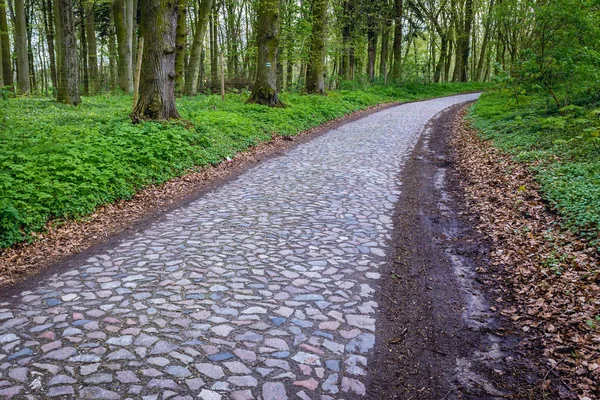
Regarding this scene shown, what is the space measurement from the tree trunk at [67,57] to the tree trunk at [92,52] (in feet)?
23.9

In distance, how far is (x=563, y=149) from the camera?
923 cm

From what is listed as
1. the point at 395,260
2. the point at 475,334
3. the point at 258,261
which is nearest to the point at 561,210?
the point at 395,260

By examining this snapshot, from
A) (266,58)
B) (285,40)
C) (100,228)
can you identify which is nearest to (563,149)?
(100,228)

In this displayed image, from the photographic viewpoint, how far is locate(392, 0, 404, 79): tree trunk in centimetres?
3231

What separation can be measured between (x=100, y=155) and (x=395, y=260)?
230 inches

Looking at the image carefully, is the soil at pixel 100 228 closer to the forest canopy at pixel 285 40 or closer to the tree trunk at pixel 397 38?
the forest canopy at pixel 285 40

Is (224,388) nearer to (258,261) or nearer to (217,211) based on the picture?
(258,261)

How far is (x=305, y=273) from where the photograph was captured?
517 cm

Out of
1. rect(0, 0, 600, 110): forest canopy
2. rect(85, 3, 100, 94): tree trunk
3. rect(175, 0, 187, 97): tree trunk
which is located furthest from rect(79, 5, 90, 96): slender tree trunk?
rect(175, 0, 187, 97): tree trunk

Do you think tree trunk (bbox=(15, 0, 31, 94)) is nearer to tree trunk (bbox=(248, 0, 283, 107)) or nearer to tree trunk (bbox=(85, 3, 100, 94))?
tree trunk (bbox=(85, 3, 100, 94))

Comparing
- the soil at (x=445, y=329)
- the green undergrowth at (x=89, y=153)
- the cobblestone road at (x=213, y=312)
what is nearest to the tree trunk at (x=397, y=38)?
the green undergrowth at (x=89, y=153)

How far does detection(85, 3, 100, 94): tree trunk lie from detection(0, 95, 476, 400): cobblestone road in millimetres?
18025

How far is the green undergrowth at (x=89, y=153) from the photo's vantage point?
21.2 feet

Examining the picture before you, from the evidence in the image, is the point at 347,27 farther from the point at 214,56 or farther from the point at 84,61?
the point at 84,61
